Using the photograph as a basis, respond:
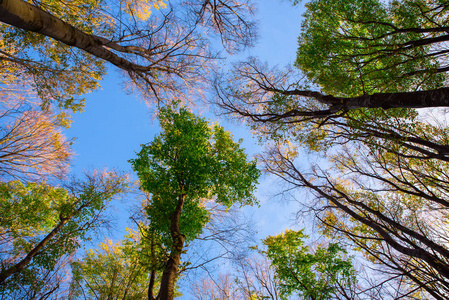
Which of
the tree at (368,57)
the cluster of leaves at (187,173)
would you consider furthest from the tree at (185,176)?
the tree at (368,57)

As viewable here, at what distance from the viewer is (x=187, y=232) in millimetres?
6633

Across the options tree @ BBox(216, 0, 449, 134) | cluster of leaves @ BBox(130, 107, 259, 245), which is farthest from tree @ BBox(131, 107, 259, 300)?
tree @ BBox(216, 0, 449, 134)

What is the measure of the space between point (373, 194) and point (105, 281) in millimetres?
11750

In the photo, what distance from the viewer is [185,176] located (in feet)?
22.0

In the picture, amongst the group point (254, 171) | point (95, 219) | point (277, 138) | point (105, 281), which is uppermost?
point (277, 138)

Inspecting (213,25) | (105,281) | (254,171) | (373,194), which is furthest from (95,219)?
(373,194)

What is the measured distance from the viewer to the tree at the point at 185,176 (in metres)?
6.48

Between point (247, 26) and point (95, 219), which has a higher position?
point (247, 26)

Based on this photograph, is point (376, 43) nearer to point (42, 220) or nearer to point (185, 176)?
point (185, 176)

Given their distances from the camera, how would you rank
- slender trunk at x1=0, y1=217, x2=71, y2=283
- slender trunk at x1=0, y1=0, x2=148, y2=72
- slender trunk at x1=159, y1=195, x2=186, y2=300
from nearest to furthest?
slender trunk at x1=0, y1=0, x2=148, y2=72
slender trunk at x1=159, y1=195, x2=186, y2=300
slender trunk at x1=0, y1=217, x2=71, y2=283

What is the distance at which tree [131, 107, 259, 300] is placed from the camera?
255 inches

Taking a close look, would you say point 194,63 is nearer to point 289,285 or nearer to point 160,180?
point 160,180

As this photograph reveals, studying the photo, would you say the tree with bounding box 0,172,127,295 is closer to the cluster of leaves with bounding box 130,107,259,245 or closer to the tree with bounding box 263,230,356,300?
the cluster of leaves with bounding box 130,107,259,245

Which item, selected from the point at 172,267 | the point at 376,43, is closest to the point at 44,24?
the point at 172,267
